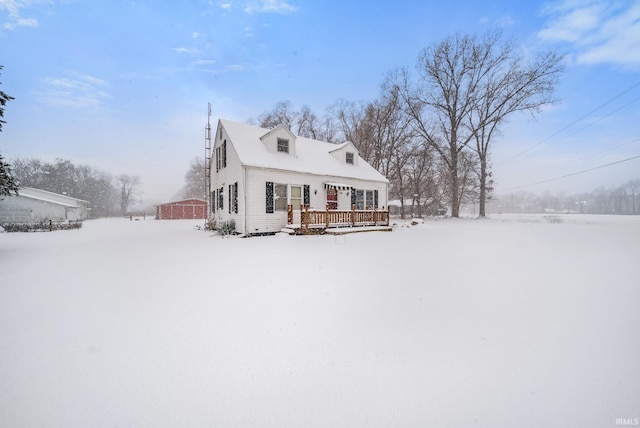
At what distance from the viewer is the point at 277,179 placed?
1271 cm

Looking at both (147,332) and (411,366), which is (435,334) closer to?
(411,366)

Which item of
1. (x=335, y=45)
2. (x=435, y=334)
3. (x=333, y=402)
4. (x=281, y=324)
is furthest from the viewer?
(x=335, y=45)

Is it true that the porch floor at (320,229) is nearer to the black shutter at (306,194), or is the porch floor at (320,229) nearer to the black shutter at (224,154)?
the black shutter at (306,194)

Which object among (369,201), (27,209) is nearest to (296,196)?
(369,201)

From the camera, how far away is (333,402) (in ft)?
5.74

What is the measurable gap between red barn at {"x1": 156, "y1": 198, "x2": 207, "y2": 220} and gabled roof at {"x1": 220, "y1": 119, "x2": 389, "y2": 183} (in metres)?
25.7

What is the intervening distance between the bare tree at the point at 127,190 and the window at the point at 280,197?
60539mm

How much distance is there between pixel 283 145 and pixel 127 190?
6117cm

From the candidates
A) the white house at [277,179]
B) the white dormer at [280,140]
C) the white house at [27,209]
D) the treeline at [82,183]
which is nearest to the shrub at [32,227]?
the white house at [27,209]

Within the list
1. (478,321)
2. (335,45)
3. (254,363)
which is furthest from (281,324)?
(335,45)

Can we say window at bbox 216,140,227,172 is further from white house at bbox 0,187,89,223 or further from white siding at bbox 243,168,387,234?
white house at bbox 0,187,89,223

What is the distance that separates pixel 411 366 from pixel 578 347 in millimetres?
1768

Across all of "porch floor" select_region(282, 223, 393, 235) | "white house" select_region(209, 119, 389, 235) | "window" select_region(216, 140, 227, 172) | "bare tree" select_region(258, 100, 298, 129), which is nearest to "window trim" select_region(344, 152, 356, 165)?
"white house" select_region(209, 119, 389, 235)

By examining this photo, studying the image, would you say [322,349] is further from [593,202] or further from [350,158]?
[593,202]
